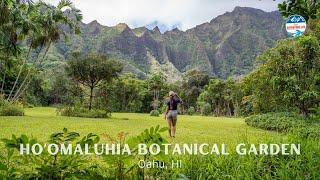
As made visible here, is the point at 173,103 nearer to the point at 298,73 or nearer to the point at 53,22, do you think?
the point at 298,73

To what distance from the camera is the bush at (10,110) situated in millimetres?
27619

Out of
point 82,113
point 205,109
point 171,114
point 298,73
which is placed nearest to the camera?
point 171,114

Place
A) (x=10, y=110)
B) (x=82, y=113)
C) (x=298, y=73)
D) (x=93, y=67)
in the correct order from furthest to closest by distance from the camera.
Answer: (x=93, y=67) → (x=82, y=113) → (x=10, y=110) → (x=298, y=73)

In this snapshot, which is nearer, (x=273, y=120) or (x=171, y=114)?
(x=171, y=114)

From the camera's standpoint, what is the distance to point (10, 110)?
28109 millimetres

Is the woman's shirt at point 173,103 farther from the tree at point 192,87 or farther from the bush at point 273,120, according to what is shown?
the tree at point 192,87

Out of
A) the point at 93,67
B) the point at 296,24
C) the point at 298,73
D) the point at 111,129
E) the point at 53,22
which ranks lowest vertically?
the point at 111,129

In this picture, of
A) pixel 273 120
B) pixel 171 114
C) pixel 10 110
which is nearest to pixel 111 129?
pixel 171 114

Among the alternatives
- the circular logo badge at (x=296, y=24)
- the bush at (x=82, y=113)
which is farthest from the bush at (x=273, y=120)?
the circular logo badge at (x=296, y=24)

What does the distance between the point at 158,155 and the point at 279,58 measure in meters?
22.4

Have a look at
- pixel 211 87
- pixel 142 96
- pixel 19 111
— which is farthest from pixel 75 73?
pixel 211 87

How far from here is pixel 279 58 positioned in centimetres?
2408

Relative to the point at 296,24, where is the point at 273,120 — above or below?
below

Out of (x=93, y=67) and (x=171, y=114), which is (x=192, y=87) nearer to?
(x=93, y=67)
